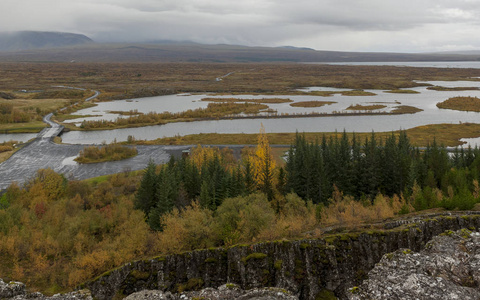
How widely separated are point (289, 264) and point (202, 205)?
2427 centimetres

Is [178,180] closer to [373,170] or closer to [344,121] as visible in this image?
[373,170]

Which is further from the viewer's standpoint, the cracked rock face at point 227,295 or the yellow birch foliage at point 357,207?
Answer: the yellow birch foliage at point 357,207

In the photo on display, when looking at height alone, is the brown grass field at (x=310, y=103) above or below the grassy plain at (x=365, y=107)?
above

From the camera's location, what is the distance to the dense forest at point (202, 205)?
88.1 feet

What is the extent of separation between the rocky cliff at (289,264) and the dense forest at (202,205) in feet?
7.09

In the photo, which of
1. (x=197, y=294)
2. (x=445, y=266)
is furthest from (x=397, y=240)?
(x=197, y=294)

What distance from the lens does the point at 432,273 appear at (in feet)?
52.5

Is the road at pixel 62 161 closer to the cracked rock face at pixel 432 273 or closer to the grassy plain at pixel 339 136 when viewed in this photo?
the grassy plain at pixel 339 136

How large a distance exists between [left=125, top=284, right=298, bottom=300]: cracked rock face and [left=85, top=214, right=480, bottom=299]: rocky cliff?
2.34 meters

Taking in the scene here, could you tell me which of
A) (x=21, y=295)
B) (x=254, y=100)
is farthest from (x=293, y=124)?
(x=21, y=295)

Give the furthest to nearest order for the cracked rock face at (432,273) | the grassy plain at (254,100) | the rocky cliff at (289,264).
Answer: the grassy plain at (254,100)
the rocky cliff at (289,264)
the cracked rock face at (432,273)

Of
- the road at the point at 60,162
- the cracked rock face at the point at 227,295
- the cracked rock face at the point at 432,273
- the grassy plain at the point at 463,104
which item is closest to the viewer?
the cracked rock face at the point at 432,273

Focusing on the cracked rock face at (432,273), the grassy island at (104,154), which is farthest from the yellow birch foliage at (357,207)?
the grassy island at (104,154)

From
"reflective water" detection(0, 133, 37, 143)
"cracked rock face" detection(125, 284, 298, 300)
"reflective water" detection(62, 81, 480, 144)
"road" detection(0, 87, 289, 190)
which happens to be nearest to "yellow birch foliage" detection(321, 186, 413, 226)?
"cracked rock face" detection(125, 284, 298, 300)
